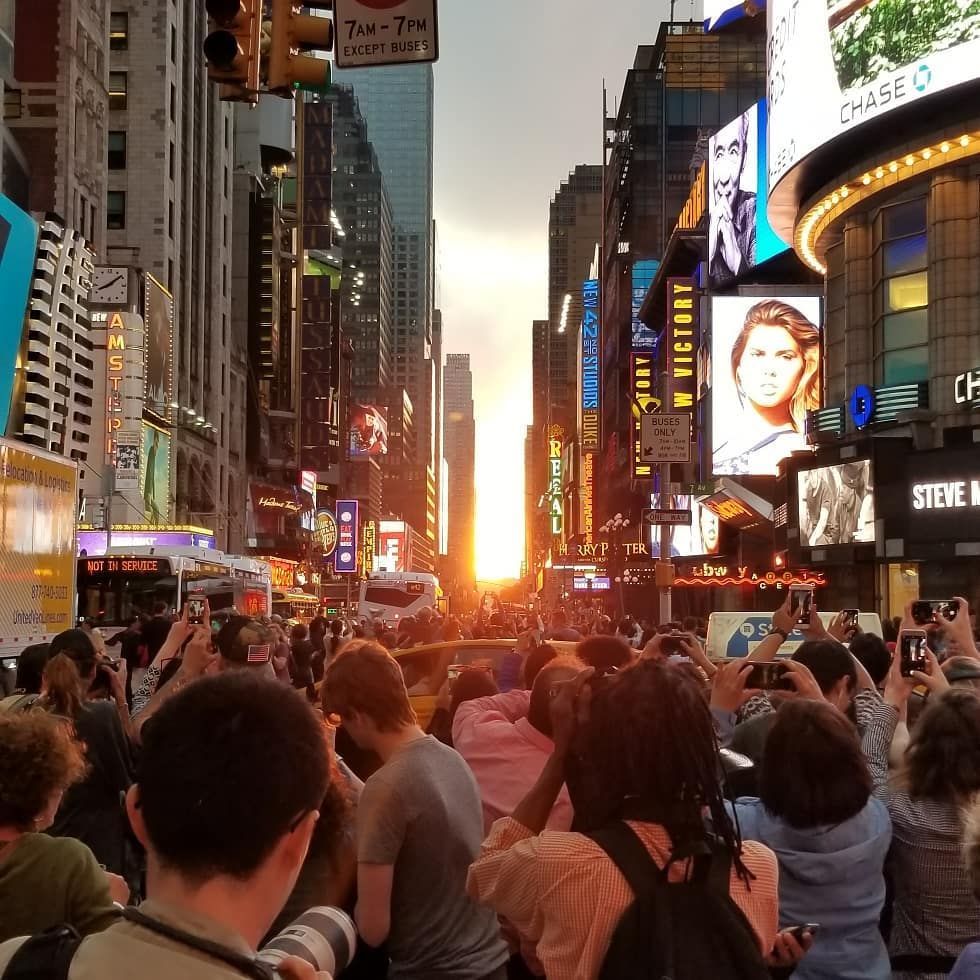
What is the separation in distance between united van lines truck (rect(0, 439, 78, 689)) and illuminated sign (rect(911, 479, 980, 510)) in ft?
84.9

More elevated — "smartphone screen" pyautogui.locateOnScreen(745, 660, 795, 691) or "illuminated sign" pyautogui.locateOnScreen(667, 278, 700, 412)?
"illuminated sign" pyautogui.locateOnScreen(667, 278, 700, 412)

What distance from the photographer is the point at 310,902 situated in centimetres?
418

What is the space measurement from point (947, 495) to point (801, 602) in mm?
29581

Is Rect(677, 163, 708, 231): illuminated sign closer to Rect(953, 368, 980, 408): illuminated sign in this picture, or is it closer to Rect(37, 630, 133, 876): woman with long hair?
Rect(953, 368, 980, 408): illuminated sign

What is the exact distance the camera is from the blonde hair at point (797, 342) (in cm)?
4934

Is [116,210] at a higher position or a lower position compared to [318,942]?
higher

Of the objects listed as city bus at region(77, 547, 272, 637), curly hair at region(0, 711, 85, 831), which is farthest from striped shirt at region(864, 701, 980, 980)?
city bus at region(77, 547, 272, 637)

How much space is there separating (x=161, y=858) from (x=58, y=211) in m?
49.2

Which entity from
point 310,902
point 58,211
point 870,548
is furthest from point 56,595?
point 58,211

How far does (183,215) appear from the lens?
6869 cm

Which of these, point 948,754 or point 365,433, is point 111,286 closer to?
point 948,754

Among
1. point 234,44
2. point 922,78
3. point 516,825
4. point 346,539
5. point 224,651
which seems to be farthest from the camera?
point 346,539

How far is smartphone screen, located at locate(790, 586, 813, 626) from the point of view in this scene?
26.8 ft

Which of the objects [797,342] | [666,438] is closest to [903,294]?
[797,342]
